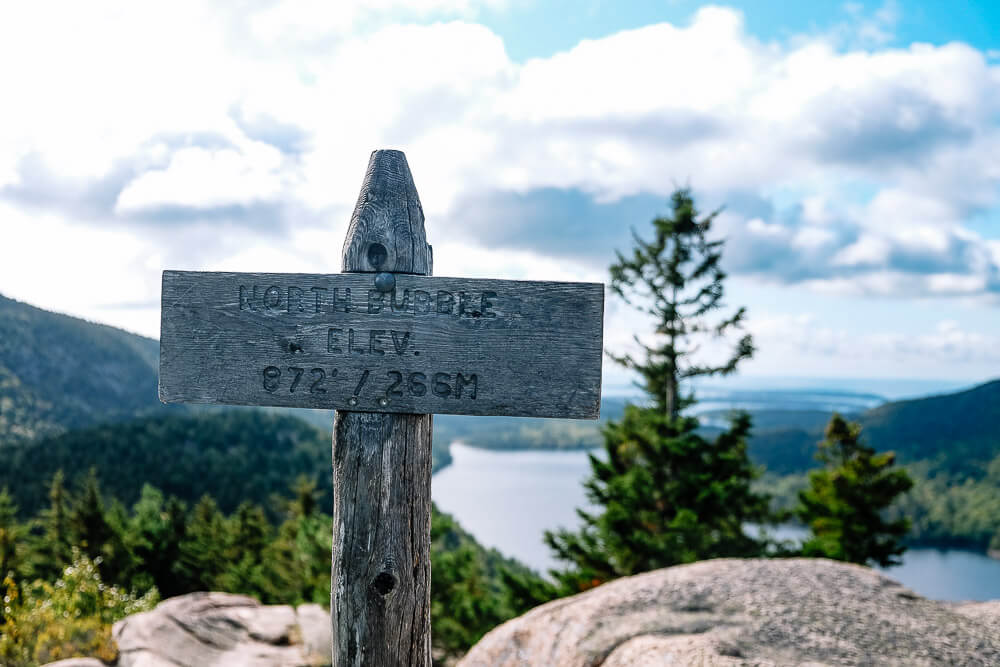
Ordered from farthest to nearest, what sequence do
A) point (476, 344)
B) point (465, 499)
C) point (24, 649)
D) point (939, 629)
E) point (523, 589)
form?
1. point (465, 499)
2. point (523, 589)
3. point (24, 649)
4. point (939, 629)
5. point (476, 344)

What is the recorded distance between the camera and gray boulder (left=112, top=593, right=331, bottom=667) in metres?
7.91

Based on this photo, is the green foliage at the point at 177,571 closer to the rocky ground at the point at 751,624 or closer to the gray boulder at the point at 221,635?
the gray boulder at the point at 221,635

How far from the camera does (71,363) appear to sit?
5315 inches

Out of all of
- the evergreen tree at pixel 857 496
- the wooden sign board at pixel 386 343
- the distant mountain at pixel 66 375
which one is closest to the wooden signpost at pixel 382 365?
the wooden sign board at pixel 386 343

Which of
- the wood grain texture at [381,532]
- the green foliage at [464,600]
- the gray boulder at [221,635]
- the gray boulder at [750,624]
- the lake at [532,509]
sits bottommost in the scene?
the lake at [532,509]

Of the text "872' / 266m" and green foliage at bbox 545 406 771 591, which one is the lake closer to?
green foliage at bbox 545 406 771 591

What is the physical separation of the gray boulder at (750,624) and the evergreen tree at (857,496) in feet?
52.2

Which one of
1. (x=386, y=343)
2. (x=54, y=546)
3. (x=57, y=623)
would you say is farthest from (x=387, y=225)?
(x=54, y=546)

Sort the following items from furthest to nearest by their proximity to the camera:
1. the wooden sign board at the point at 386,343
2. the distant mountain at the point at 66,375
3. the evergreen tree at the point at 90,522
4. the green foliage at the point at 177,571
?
the distant mountain at the point at 66,375 → the evergreen tree at the point at 90,522 → the green foliage at the point at 177,571 → the wooden sign board at the point at 386,343

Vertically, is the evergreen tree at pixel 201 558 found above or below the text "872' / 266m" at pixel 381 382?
below

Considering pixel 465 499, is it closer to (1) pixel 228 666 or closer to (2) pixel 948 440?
(2) pixel 948 440

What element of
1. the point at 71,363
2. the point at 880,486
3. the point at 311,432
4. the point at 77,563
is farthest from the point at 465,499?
the point at 77,563

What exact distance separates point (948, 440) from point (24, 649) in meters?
147

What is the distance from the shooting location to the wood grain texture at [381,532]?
2816 mm
